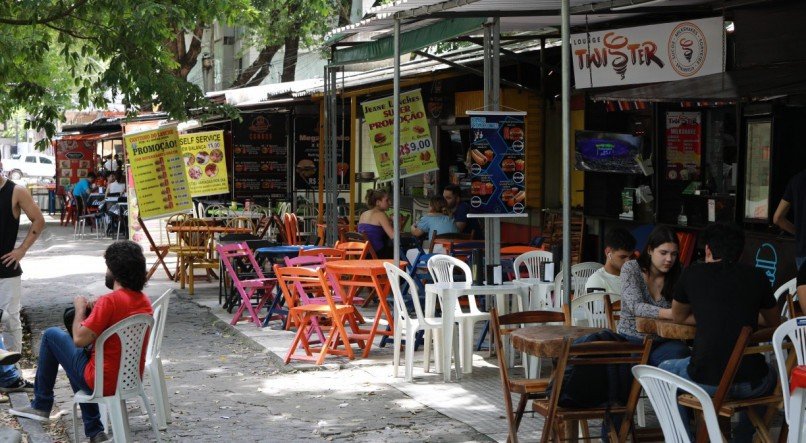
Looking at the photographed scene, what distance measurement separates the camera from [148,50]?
44.7 ft

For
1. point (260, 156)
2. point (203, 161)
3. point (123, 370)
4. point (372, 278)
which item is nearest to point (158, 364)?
point (123, 370)

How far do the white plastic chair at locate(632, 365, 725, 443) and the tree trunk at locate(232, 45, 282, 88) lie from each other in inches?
968

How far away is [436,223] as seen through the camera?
13.5 m

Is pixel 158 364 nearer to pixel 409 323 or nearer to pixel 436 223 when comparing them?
pixel 409 323

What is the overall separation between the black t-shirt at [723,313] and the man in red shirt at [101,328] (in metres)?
3.27

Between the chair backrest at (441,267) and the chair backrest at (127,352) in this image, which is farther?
the chair backrest at (441,267)

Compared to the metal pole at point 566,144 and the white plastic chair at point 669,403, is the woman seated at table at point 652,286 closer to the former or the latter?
the metal pole at point 566,144

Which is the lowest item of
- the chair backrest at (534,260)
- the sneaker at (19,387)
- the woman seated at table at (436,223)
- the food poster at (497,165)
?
the sneaker at (19,387)

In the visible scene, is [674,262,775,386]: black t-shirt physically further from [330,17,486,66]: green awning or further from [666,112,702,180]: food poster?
[666,112,702,180]: food poster

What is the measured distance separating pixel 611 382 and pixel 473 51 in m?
9.96

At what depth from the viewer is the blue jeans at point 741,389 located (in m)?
5.74

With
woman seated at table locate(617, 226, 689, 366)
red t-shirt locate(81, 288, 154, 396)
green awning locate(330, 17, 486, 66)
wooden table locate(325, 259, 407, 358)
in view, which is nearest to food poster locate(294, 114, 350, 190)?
green awning locate(330, 17, 486, 66)

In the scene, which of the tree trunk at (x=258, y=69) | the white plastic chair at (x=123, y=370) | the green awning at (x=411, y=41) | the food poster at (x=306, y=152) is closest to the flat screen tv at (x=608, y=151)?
the green awning at (x=411, y=41)

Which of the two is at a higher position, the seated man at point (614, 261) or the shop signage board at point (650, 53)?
the shop signage board at point (650, 53)
